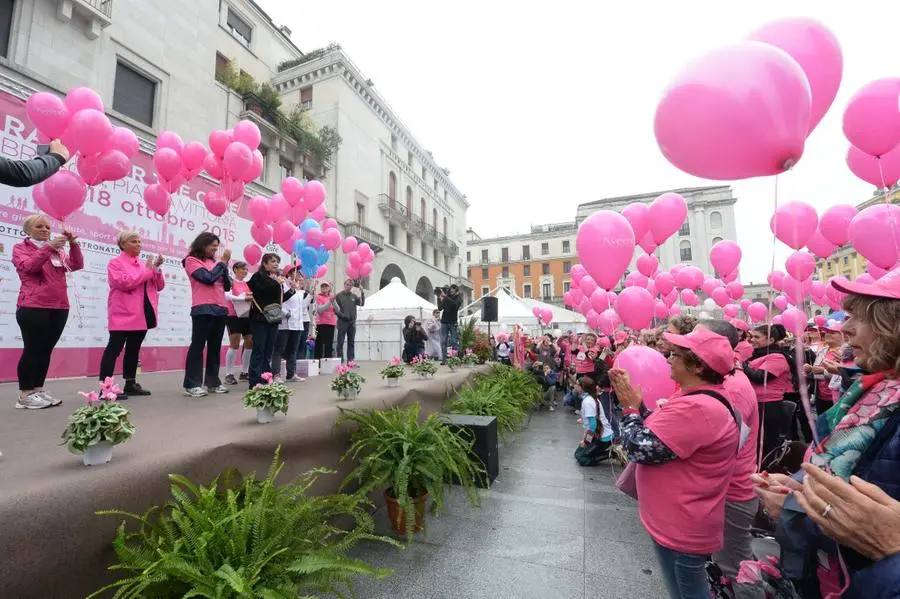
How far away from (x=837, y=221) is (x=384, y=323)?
10542 mm

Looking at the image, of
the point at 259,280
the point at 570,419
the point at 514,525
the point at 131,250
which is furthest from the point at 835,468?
the point at 570,419

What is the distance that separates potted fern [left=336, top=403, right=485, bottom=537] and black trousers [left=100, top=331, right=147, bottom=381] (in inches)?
95.8

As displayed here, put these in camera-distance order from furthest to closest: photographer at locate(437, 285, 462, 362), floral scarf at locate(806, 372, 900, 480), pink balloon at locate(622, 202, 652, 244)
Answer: photographer at locate(437, 285, 462, 362) < pink balloon at locate(622, 202, 652, 244) < floral scarf at locate(806, 372, 900, 480)

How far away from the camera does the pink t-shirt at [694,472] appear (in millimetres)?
1816

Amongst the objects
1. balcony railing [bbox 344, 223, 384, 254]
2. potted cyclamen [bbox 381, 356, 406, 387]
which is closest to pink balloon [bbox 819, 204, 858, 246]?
potted cyclamen [bbox 381, 356, 406, 387]

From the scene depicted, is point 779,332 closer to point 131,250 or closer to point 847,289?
point 847,289

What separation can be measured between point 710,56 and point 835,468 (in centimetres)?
204

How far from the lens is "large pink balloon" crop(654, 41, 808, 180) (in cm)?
195

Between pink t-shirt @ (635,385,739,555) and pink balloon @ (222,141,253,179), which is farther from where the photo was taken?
Result: pink balloon @ (222,141,253,179)

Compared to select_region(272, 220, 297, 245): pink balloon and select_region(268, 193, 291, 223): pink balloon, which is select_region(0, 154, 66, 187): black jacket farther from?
select_region(272, 220, 297, 245): pink balloon

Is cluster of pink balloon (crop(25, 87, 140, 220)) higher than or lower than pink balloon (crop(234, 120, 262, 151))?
lower

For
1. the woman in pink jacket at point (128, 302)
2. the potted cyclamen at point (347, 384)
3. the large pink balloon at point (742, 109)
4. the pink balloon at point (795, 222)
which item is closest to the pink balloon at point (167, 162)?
the woman in pink jacket at point (128, 302)

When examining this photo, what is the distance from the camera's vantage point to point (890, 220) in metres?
4.25

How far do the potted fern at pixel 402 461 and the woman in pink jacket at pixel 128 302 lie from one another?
7.94ft
